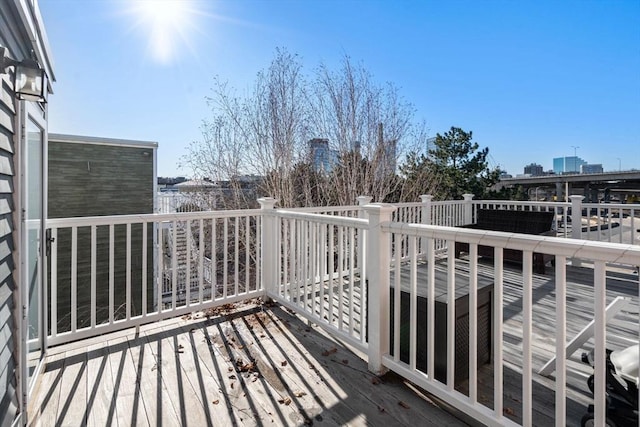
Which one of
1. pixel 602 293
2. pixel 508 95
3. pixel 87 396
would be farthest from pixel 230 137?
pixel 508 95

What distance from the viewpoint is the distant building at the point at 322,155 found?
277 inches

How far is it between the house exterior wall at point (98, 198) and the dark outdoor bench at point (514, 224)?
24.3ft

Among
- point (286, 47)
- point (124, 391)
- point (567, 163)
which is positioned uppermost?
point (286, 47)

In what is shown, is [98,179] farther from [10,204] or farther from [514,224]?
[514,224]

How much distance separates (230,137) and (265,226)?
418 centimetres

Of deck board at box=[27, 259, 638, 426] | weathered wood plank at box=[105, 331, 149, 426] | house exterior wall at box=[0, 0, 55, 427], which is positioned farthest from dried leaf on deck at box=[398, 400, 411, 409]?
house exterior wall at box=[0, 0, 55, 427]

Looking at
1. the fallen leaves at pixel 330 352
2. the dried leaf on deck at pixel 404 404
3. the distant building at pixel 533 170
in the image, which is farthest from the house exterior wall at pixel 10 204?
the distant building at pixel 533 170

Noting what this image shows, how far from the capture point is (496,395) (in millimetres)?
1550

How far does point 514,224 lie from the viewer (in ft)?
18.7

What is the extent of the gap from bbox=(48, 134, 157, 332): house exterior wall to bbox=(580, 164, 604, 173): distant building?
25729 millimetres

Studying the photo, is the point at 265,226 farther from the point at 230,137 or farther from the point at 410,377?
the point at 230,137

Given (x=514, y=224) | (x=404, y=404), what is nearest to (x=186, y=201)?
(x=514, y=224)

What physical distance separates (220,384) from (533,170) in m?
28.2

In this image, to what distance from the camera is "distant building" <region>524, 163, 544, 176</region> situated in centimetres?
2383
